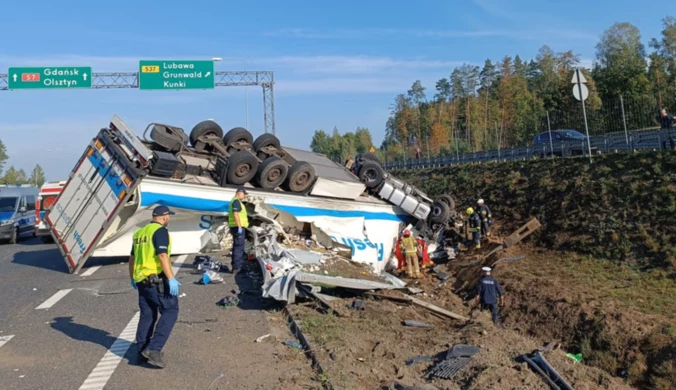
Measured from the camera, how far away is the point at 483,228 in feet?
48.5

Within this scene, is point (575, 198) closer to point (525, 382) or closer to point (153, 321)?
point (525, 382)

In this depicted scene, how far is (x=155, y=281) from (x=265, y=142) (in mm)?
8544

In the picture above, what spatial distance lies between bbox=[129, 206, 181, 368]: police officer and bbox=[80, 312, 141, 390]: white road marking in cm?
33

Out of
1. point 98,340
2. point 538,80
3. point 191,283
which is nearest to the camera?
point 98,340

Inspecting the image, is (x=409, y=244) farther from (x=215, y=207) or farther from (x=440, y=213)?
(x=215, y=207)

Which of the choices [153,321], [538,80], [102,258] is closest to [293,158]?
[102,258]

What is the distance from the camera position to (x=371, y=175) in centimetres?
1330

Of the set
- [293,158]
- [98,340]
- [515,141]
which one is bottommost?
[98,340]

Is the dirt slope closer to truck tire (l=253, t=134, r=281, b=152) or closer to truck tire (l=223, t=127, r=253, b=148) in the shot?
truck tire (l=253, t=134, r=281, b=152)

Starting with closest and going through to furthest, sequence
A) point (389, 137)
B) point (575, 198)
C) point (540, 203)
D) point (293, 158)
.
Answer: point (293, 158) < point (575, 198) < point (540, 203) < point (389, 137)

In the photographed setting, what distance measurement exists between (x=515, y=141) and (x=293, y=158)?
3531 cm

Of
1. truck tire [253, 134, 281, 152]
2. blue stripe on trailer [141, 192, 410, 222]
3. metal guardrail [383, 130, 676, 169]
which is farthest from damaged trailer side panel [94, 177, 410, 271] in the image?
metal guardrail [383, 130, 676, 169]

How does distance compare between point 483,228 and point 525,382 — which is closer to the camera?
point 525,382

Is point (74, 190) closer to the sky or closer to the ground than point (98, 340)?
closer to the sky
